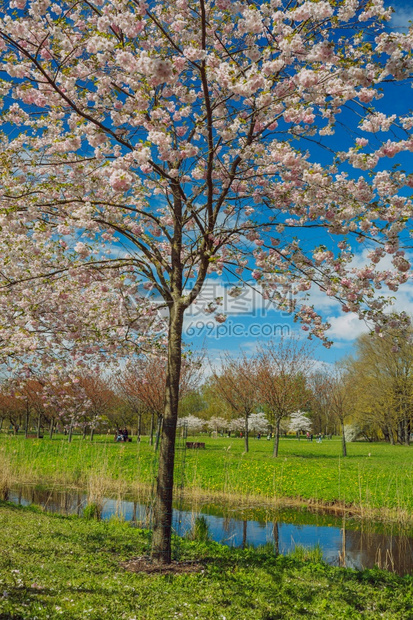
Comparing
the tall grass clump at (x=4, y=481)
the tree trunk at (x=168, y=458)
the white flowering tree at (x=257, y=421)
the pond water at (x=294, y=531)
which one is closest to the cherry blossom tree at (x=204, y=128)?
the tree trunk at (x=168, y=458)

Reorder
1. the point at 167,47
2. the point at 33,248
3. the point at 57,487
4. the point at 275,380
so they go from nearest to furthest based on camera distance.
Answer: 1. the point at 167,47
2. the point at 33,248
3. the point at 57,487
4. the point at 275,380

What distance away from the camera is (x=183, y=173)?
574cm

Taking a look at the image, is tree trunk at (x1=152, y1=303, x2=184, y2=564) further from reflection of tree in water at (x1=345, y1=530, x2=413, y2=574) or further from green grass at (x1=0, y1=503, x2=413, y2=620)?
reflection of tree in water at (x1=345, y1=530, x2=413, y2=574)

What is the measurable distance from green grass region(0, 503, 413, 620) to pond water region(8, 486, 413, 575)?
88 cm

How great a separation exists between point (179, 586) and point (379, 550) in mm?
3314

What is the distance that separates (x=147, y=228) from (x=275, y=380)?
14762 mm

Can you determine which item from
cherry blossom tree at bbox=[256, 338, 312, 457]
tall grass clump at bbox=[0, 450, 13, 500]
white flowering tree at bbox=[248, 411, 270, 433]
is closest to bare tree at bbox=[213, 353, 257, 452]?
cherry blossom tree at bbox=[256, 338, 312, 457]

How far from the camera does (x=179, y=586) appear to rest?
16.8ft

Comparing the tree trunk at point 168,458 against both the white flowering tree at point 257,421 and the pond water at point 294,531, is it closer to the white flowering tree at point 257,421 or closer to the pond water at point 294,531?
the pond water at point 294,531

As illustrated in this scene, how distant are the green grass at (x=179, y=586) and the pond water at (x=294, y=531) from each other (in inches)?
34.8

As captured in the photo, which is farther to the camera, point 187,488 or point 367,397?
Answer: point 367,397

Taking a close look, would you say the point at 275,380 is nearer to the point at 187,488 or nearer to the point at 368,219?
the point at 187,488

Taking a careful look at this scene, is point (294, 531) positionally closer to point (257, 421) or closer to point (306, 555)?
point (306, 555)

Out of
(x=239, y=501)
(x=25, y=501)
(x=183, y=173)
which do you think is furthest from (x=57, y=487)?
(x=183, y=173)
